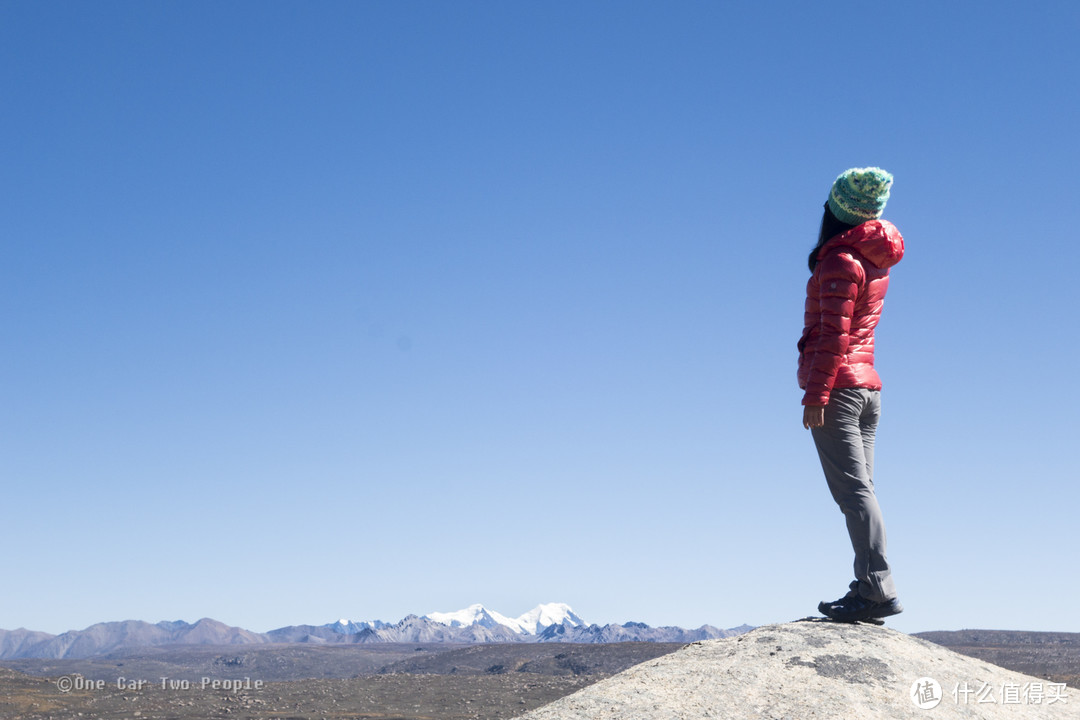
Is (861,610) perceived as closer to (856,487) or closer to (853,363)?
(856,487)

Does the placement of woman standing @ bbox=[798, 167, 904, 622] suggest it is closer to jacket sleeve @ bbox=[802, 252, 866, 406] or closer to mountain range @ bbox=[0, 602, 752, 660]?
jacket sleeve @ bbox=[802, 252, 866, 406]

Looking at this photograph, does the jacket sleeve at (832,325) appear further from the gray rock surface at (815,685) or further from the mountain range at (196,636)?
the mountain range at (196,636)

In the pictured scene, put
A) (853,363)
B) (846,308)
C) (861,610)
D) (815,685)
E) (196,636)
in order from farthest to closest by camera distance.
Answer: (196,636), (861,610), (853,363), (846,308), (815,685)

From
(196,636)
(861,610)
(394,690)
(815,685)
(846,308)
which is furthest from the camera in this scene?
(196,636)

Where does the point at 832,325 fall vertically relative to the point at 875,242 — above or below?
below

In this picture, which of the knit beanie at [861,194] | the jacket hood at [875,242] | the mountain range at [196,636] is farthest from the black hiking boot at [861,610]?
the mountain range at [196,636]

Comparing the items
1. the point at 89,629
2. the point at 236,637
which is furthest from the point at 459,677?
the point at 89,629

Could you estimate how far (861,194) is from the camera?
6.65 m

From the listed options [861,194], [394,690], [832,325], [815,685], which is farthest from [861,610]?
[394,690]

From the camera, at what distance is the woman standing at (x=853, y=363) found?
21.0ft

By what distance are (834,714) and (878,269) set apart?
3265 millimetres

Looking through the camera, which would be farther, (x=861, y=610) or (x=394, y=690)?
(x=394, y=690)

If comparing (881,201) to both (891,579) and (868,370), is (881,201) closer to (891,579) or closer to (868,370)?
(868,370)

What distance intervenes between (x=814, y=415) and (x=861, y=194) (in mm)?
1738
